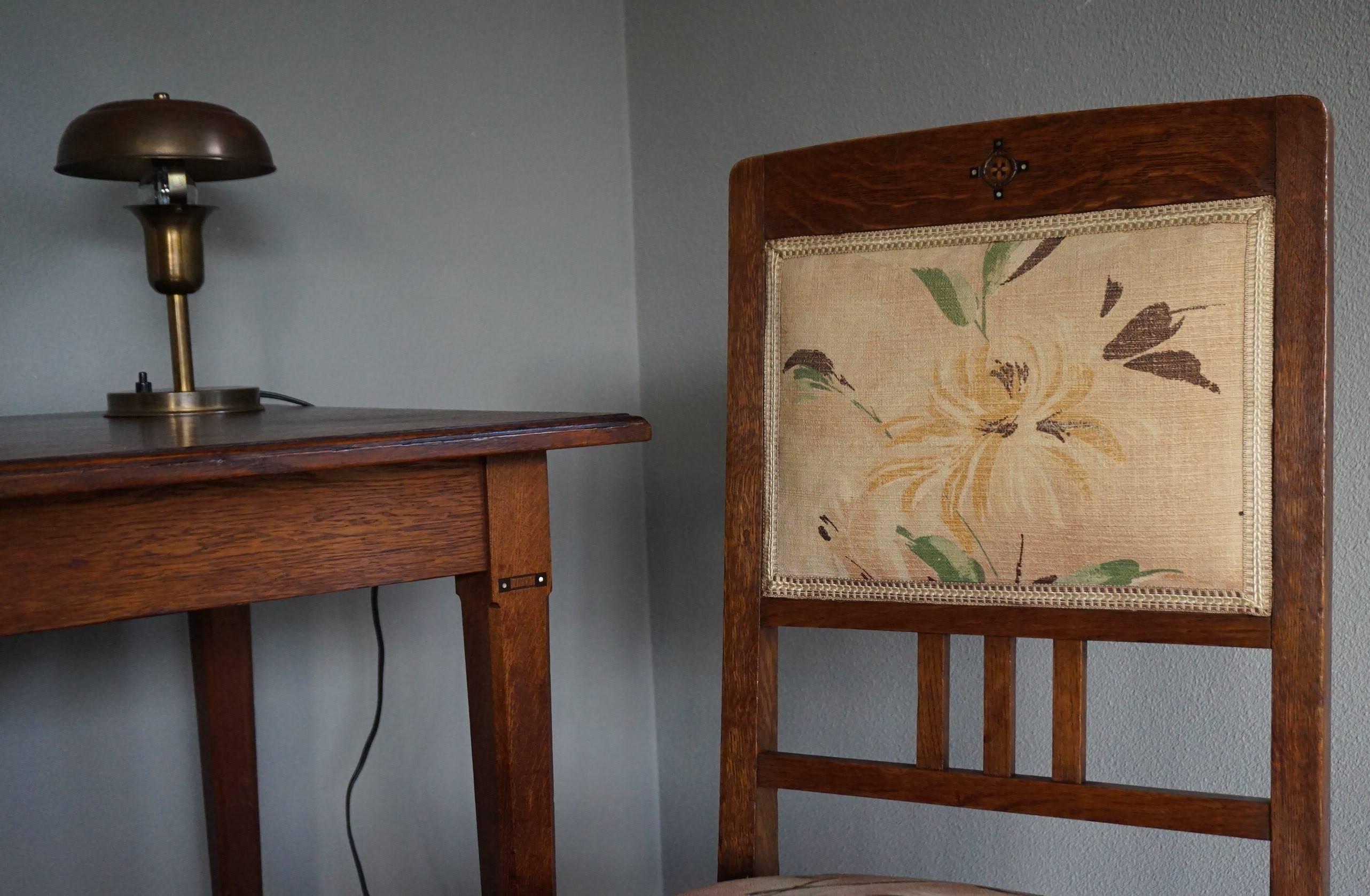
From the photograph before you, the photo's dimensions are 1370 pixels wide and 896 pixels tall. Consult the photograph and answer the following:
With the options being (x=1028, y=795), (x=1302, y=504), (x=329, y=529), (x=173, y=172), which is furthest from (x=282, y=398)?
(x=1302, y=504)

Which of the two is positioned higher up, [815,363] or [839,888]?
[815,363]

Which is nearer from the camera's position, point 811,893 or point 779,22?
point 811,893

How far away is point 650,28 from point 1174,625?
49.6 inches

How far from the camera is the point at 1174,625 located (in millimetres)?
746

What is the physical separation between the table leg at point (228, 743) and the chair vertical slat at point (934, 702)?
726mm

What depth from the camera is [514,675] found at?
79 cm

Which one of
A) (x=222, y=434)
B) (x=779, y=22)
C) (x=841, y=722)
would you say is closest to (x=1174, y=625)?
(x=222, y=434)

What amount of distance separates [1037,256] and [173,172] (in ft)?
2.53

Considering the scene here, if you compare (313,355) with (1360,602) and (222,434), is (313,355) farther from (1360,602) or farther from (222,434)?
(1360,602)

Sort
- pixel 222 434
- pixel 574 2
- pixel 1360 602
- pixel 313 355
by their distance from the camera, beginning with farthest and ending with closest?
pixel 574 2 → pixel 313 355 → pixel 1360 602 → pixel 222 434

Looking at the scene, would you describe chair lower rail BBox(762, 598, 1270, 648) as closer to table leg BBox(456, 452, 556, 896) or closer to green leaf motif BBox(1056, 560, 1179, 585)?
green leaf motif BBox(1056, 560, 1179, 585)

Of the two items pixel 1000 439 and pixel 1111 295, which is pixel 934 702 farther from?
pixel 1111 295

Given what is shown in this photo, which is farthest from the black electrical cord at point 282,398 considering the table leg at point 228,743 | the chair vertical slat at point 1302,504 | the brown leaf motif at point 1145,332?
the chair vertical slat at point 1302,504

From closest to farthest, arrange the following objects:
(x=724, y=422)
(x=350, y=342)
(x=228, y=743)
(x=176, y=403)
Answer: (x=176, y=403) < (x=228, y=743) < (x=350, y=342) < (x=724, y=422)
